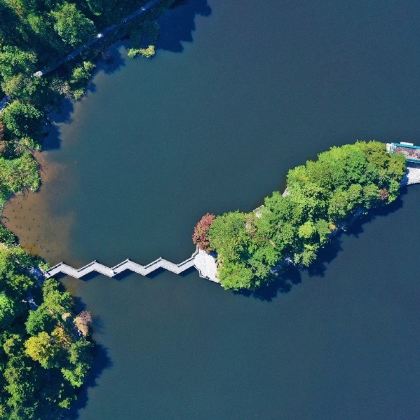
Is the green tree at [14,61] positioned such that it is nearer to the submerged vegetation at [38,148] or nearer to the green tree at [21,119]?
the submerged vegetation at [38,148]

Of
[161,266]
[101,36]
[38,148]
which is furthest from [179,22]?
[161,266]

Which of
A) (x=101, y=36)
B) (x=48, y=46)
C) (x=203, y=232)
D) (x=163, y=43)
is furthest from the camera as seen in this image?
(x=163, y=43)

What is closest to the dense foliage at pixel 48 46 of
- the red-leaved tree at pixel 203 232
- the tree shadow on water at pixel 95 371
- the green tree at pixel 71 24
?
the green tree at pixel 71 24

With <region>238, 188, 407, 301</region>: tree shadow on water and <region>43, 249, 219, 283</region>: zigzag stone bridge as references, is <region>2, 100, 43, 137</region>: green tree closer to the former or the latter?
<region>43, 249, 219, 283</region>: zigzag stone bridge

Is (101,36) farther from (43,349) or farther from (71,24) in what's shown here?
(43,349)

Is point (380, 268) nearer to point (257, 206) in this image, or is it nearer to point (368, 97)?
point (257, 206)

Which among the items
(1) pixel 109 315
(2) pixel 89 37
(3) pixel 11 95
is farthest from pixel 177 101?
(1) pixel 109 315

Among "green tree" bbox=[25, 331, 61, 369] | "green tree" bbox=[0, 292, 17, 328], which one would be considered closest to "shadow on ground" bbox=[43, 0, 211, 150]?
"green tree" bbox=[0, 292, 17, 328]
